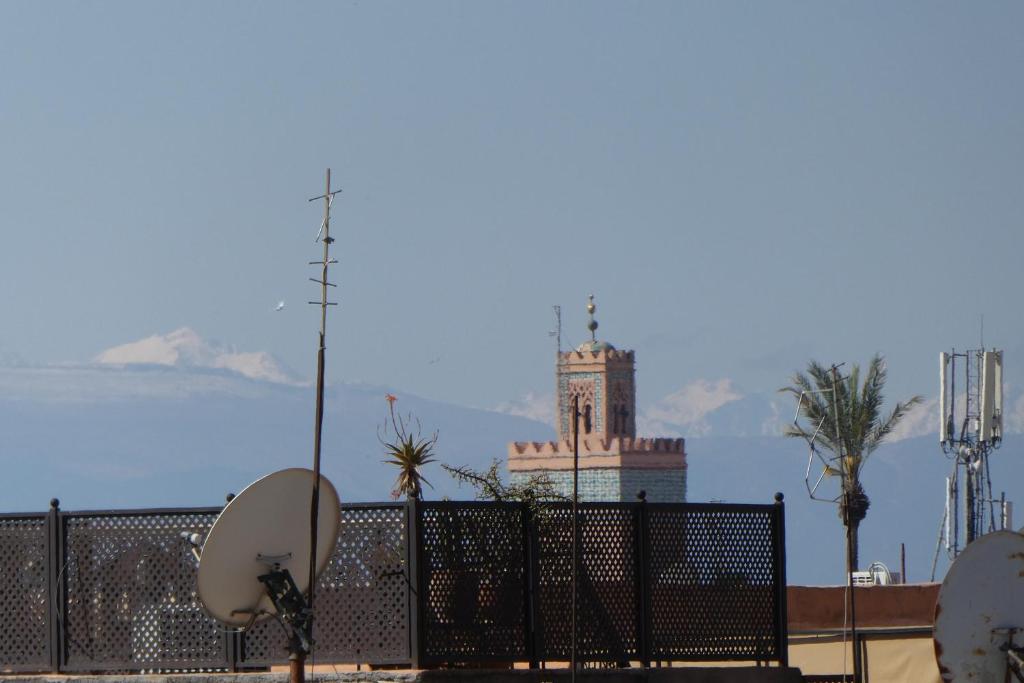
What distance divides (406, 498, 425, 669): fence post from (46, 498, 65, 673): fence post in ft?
7.68

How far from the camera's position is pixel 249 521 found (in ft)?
32.6

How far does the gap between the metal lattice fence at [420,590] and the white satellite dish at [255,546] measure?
181 cm

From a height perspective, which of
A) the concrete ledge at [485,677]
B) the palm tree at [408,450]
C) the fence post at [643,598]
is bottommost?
the concrete ledge at [485,677]

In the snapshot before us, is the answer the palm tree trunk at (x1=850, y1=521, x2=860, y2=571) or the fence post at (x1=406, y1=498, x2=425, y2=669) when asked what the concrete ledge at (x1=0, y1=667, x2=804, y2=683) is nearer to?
the fence post at (x1=406, y1=498, x2=425, y2=669)

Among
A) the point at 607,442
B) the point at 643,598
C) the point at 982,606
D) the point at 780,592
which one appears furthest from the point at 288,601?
the point at 607,442

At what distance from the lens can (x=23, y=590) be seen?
1266cm

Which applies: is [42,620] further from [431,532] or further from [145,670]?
[431,532]

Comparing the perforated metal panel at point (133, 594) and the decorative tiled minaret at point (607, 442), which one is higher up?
the decorative tiled minaret at point (607, 442)

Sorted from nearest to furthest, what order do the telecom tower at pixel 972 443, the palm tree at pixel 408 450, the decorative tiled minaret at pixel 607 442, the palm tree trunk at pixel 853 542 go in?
the palm tree trunk at pixel 853 542 → the palm tree at pixel 408 450 → the telecom tower at pixel 972 443 → the decorative tiled minaret at pixel 607 442

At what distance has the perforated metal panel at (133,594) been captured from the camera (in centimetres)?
1235

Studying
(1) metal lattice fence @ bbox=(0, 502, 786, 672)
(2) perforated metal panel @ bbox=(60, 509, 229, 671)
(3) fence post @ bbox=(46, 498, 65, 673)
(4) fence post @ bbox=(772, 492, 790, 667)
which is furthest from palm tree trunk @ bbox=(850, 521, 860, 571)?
(3) fence post @ bbox=(46, 498, 65, 673)

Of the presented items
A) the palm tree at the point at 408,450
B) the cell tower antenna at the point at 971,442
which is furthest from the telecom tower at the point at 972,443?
the palm tree at the point at 408,450

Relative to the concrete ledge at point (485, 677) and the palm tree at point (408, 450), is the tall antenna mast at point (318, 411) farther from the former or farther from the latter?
the palm tree at point (408, 450)

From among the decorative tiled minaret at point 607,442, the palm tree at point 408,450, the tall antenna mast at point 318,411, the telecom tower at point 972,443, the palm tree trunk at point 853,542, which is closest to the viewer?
the tall antenna mast at point 318,411
